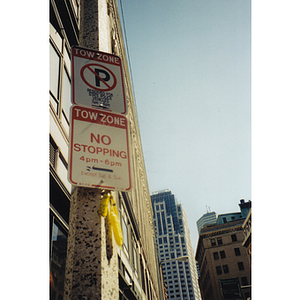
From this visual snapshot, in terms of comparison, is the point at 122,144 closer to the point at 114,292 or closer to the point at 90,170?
the point at 90,170

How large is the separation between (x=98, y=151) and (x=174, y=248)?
7435 inches

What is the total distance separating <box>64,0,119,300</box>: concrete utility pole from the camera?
6.24ft

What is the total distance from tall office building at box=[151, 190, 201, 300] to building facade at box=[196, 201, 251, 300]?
9584cm

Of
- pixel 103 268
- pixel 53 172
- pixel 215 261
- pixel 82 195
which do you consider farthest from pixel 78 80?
pixel 215 261

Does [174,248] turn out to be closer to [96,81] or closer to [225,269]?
[225,269]

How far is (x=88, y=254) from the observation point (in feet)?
6.63

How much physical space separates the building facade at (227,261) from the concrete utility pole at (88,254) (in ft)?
201

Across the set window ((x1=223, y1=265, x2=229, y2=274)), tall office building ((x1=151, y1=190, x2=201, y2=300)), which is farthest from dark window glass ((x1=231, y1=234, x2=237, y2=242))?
tall office building ((x1=151, y1=190, x2=201, y2=300))

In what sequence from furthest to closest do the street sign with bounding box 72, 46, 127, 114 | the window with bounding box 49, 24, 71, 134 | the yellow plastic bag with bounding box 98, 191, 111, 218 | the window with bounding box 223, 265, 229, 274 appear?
the window with bounding box 223, 265, 229, 274, the window with bounding box 49, 24, 71, 134, the street sign with bounding box 72, 46, 127, 114, the yellow plastic bag with bounding box 98, 191, 111, 218

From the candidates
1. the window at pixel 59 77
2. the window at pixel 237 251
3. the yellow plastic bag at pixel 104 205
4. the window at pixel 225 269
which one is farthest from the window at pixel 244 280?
the yellow plastic bag at pixel 104 205

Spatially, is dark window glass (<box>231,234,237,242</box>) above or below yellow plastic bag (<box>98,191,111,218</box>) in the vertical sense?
above

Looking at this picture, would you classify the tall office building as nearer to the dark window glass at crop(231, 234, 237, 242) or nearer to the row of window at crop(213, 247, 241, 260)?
the row of window at crop(213, 247, 241, 260)

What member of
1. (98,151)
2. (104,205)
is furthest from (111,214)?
(98,151)

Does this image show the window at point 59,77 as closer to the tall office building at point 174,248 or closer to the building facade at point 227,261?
the building facade at point 227,261
